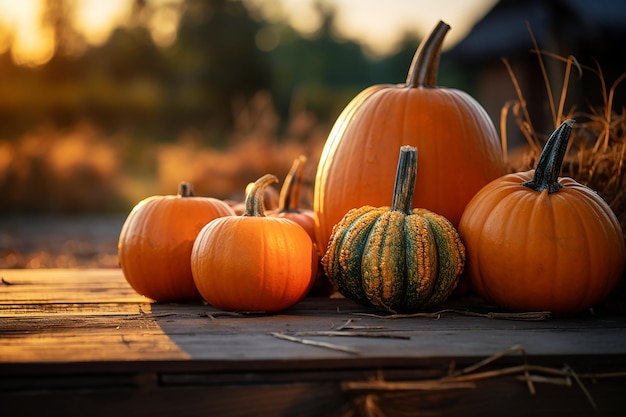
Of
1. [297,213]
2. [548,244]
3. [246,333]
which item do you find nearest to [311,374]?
[246,333]

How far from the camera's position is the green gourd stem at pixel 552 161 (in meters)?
2.24

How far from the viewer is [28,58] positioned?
19094 millimetres

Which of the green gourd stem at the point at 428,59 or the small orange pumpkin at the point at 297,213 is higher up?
the green gourd stem at the point at 428,59

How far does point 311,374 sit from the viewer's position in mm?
1679

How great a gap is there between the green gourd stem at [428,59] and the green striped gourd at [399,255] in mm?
619

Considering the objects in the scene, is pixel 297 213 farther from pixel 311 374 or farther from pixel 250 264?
pixel 311 374

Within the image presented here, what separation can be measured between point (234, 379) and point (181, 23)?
975 inches

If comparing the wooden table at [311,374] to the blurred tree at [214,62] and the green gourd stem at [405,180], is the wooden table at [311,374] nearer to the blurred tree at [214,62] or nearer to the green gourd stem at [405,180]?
the green gourd stem at [405,180]

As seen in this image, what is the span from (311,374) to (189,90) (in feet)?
67.8

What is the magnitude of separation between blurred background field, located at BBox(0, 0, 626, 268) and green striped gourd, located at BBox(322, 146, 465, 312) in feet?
3.21

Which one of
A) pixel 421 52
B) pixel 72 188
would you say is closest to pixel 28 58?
pixel 72 188

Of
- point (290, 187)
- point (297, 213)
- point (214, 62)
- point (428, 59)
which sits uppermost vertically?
point (214, 62)

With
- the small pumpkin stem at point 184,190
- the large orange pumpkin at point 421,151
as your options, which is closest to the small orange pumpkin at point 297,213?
the large orange pumpkin at point 421,151

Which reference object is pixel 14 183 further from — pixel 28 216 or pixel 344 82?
pixel 344 82
